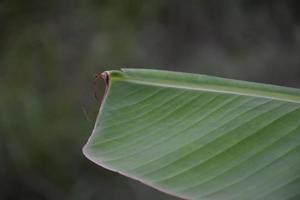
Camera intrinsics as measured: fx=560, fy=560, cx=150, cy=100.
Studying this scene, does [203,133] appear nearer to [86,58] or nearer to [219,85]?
[219,85]

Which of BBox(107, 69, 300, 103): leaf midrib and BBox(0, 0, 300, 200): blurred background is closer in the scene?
BBox(107, 69, 300, 103): leaf midrib

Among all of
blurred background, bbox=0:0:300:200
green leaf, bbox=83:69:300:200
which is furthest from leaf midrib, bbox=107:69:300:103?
blurred background, bbox=0:0:300:200

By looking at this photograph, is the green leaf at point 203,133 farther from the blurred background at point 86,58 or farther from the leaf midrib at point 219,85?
the blurred background at point 86,58

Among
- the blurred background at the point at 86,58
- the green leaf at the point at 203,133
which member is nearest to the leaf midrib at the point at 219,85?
the green leaf at the point at 203,133

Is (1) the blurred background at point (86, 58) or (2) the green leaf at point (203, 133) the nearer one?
(2) the green leaf at point (203, 133)

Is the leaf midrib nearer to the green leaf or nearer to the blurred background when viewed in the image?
the green leaf

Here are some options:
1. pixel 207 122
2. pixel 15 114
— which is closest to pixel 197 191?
pixel 207 122
